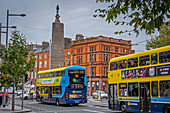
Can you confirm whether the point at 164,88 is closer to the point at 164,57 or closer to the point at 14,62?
the point at 164,57

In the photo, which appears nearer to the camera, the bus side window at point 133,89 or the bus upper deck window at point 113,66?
the bus side window at point 133,89

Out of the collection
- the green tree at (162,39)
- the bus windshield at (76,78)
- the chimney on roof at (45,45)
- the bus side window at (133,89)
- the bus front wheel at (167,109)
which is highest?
the chimney on roof at (45,45)

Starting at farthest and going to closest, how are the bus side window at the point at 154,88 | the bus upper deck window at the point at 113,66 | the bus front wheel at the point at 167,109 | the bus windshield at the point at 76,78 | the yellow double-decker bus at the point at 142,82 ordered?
1. the bus windshield at the point at 76,78
2. the bus upper deck window at the point at 113,66
3. the bus side window at the point at 154,88
4. the yellow double-decker bus at the point at 142,82
5. the bus front wheel at the point at 167,109

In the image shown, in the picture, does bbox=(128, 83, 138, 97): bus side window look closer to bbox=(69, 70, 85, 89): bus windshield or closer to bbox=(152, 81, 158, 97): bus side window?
bbox=(152, 81, 158, 97): bus side window

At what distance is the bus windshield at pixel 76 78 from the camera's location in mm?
28233

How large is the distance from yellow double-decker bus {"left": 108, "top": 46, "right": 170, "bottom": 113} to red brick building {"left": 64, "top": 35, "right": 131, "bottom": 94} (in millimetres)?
43675

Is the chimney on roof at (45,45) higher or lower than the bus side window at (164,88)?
higher

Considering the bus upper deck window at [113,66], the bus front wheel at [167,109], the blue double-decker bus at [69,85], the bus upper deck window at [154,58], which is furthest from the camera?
the blue double-decker bus at [69,85]

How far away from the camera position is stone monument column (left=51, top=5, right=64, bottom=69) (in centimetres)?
6975

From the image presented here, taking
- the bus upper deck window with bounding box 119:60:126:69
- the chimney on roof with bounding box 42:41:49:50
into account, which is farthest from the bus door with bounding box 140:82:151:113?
the chimney on roof with bounding box 42:41:49:50

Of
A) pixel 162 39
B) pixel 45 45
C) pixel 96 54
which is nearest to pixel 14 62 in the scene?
pixel 162 39

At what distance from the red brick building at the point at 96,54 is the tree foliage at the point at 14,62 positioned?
42.2 m

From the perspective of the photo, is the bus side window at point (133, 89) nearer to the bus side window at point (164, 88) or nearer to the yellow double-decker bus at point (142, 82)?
the yellow double-decker bus at point (142, 82)

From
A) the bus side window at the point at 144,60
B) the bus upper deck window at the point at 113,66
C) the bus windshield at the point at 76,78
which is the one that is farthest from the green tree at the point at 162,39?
the bus side window at the point at 144,60
